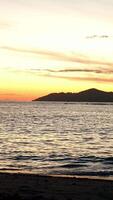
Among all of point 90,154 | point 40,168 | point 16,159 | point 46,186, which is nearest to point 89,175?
point 40,168

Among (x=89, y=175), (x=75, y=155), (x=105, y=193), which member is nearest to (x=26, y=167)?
(x=89, y=175)

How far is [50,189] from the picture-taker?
18656 millimetres

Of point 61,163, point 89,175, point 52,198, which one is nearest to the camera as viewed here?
point 52,198

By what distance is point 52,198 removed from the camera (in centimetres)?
1612

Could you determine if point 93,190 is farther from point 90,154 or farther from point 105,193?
point 90,154

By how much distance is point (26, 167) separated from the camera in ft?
101

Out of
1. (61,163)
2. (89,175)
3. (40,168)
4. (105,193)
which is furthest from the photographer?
(61,163)

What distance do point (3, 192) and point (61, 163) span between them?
16542 millimetres

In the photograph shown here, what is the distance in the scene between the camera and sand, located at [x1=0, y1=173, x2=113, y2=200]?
1645 cm

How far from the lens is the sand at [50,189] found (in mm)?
16453

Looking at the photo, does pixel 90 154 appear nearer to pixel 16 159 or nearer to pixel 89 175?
pixel 16 159

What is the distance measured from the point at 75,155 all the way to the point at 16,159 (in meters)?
6.12

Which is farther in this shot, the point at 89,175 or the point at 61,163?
the point at 61,163

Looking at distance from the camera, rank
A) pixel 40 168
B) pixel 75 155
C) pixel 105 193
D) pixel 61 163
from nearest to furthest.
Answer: pixel 105 193
pixel 40 168
pixel 61 163
pixel 75 155
